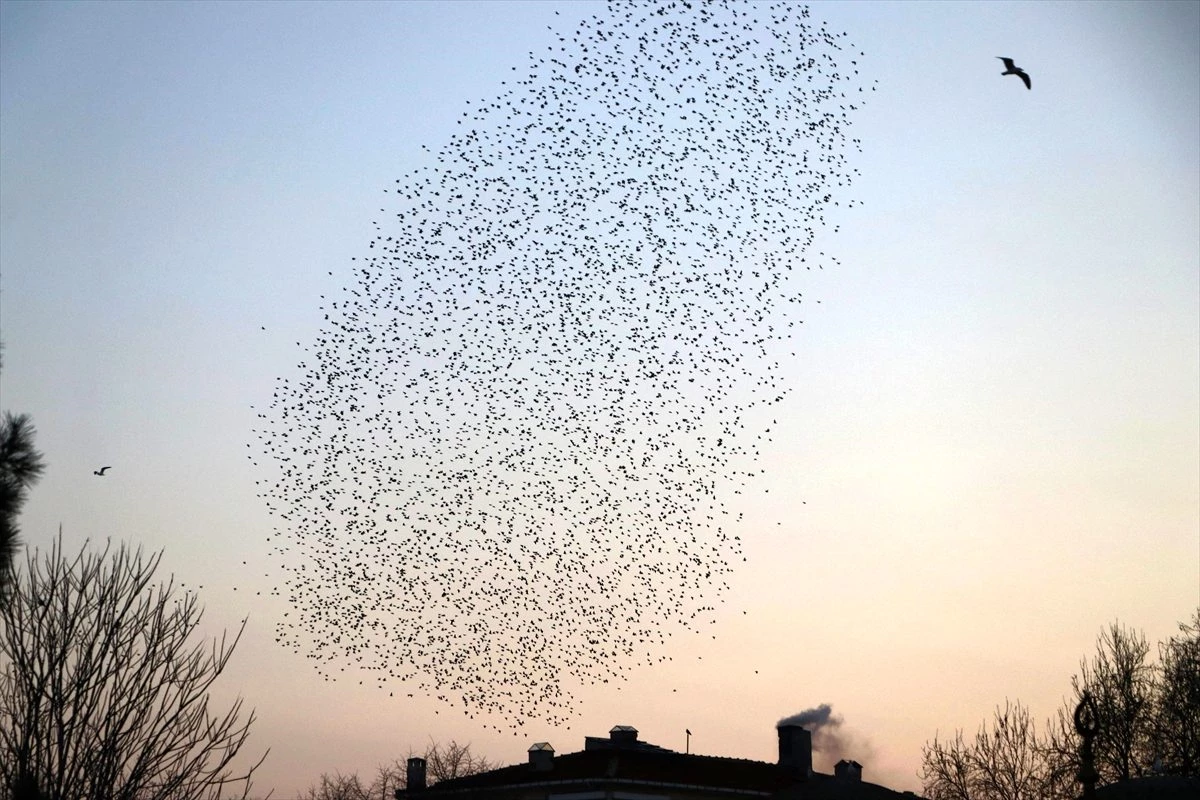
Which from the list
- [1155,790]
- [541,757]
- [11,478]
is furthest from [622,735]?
[11,478]

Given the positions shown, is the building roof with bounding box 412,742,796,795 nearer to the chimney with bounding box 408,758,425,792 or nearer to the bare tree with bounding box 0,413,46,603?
the chimney with bounding box 408,758,425,792

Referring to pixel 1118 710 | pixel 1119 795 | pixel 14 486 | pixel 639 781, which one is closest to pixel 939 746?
pixel 1118 710

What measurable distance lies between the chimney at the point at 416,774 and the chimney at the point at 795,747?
1226cm

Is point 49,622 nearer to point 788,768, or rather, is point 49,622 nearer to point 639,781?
point 639,781

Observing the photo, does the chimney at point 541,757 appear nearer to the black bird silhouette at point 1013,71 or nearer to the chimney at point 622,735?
the chimney at point 622,735

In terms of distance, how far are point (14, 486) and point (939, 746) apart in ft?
188

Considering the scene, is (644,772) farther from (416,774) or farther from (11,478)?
(11,478)

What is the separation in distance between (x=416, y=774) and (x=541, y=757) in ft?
23.5

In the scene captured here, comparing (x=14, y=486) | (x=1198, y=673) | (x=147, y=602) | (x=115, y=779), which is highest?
(x=1198, y=673)

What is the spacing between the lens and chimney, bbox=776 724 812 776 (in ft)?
155

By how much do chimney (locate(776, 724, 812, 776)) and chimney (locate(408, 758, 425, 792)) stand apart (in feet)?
40.2

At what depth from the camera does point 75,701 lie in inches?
909

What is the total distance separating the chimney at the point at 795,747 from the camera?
47.3 m

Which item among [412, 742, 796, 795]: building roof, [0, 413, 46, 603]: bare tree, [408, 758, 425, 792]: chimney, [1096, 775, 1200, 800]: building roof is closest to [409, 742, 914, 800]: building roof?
[412, 742, 796, 795]: building roof
